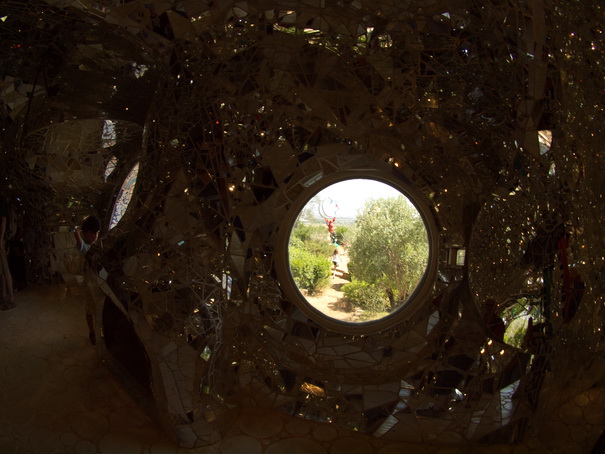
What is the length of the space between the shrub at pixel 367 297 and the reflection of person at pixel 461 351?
27 cm

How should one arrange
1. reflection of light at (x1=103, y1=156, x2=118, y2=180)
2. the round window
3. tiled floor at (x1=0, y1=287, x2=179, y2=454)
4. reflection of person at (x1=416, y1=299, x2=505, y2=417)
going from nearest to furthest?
tiled floor at (x1=0, y1=287, x2=179, y2=454), reflection of person at (x1=416, y1=299, x2=505, y2=417), the round window, reflection of light at (x1=103, y1=156, x2=118, y2=180)

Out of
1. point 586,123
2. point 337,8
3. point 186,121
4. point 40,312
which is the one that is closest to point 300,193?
point 186,121

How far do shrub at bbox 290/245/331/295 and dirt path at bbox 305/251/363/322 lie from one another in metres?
0.03

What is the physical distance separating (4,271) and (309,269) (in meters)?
1.24

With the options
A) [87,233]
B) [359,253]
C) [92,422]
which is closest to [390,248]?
[359,253]

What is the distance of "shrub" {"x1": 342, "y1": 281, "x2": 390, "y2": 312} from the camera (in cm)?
185

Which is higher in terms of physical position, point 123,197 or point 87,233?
point 123,197

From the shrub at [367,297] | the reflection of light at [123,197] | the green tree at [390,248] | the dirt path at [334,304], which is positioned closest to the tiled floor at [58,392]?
the reflection of light at [123,197]

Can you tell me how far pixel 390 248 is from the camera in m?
1.84

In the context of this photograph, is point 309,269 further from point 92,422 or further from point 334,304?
point 92,422

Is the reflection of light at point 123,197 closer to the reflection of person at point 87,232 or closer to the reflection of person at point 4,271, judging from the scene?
the reflection of person at point 87,232

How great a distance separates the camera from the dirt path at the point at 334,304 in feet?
5.96

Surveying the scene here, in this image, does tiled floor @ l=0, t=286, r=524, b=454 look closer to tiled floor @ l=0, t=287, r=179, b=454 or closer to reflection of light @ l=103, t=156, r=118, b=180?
tiled floor @ l=0, t=287, r=179, b=454

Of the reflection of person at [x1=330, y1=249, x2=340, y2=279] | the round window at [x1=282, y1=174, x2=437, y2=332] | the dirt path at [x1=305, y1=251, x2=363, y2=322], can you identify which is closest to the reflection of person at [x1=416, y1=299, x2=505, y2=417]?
the round window at [x1=282, y1=174, x2=437, y2=332]
